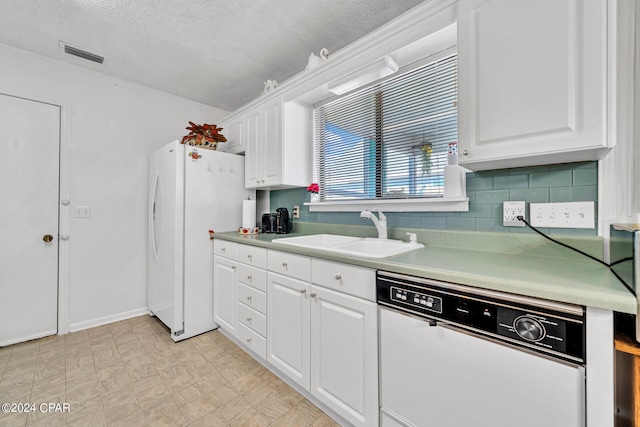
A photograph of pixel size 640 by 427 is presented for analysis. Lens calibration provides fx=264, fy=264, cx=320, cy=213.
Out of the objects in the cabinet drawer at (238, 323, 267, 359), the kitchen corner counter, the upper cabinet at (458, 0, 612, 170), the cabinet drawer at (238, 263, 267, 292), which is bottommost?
the cabinet drawer at (238, 323, 267, 359)

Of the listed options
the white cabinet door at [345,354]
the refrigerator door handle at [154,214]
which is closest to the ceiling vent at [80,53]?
the refrigerator door handle at [154,214]

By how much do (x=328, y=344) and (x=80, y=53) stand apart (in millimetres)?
3182

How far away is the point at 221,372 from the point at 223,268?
837 mm

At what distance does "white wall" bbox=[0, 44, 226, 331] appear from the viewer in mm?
2462

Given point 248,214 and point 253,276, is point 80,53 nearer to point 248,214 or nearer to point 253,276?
point 248,214

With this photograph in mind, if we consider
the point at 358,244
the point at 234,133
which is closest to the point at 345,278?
the point at 358,244

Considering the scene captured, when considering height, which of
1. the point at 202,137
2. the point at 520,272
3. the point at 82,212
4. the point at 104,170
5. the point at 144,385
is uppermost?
the point at 202,137

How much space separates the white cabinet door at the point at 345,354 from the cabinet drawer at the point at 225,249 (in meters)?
1.01

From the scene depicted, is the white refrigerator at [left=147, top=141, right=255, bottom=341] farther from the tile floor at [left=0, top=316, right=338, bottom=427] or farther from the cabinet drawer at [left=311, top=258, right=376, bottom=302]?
the cabinet drawer at [left=311, top=258, right=376, bottom=302]

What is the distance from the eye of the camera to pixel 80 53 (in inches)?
92.6

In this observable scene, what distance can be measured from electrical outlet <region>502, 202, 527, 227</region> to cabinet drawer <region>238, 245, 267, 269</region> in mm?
1466

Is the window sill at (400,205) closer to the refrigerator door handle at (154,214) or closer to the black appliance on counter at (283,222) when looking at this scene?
the black appliance on counter at (283,222)

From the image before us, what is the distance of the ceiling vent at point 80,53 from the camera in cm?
225

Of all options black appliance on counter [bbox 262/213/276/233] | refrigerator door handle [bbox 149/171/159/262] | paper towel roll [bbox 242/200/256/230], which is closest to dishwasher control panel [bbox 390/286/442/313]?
black appliance on counter [bbox 262/213/276/233]
